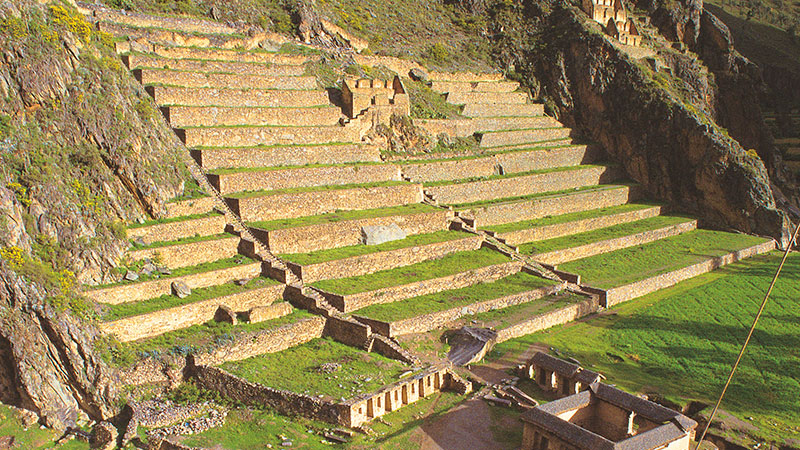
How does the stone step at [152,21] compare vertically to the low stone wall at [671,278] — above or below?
above

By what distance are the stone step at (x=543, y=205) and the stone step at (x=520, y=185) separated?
2.79 ft

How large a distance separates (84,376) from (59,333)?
1.41 meters

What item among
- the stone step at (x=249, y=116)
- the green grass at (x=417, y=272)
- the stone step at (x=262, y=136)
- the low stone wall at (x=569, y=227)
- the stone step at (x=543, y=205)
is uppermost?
the stone step at (x=249, y=116)

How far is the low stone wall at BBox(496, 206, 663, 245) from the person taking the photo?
35.9m

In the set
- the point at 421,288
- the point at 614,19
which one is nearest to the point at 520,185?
the point at 421,288

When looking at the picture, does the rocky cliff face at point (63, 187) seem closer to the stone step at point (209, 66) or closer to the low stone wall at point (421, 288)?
the stone step at point (209, 66)

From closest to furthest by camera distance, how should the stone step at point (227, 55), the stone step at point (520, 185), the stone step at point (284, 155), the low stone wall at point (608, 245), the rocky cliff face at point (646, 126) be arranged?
the stone step at point (284, 155)
the low stone wall at point (608, 245)
the stone step at point (227, 55)
the stone step at point (520, 185)
the rocky cliff face at point (646, 126)

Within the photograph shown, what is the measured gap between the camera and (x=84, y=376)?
800 inches

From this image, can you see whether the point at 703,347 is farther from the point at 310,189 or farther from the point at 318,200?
the point at 310,189

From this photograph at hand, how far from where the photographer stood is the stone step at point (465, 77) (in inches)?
1921

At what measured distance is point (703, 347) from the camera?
27484 mm

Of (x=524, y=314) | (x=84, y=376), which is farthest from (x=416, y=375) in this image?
(x=84, y=376)

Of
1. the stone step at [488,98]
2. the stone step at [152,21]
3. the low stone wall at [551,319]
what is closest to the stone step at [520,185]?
the stone step at [488,98]

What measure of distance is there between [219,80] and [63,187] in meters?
12.8
